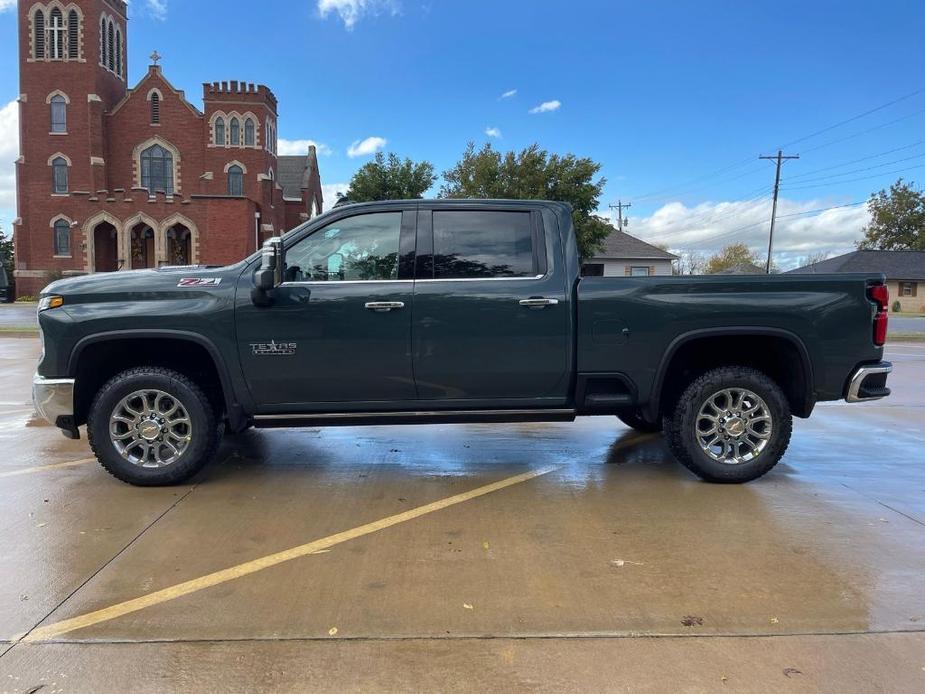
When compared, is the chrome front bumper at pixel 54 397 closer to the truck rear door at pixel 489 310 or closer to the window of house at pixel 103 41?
the truck rear door at pixel 489 310

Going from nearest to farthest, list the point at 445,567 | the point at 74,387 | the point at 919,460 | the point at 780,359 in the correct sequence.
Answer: the point at 445,567
the point at 74,387
the point at 780,359
the point at 919,460

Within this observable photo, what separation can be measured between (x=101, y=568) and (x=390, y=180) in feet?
155

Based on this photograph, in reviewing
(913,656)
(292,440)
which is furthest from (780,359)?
(292,440)

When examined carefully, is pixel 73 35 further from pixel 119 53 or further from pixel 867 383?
pixel 867 383

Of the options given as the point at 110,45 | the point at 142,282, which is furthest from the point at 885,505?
the point at 110,45

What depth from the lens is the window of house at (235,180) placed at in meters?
50.1

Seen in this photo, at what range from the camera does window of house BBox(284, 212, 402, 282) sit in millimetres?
4961

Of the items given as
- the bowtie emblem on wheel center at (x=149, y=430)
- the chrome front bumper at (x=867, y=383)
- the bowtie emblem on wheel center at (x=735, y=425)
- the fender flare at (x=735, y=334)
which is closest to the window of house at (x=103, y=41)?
the bowtie emblem on wheel center at (x=149, y=430)

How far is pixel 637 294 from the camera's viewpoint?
4973mm

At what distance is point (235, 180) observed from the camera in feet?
165

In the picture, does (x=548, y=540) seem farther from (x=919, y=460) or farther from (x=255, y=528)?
(x=919, y=460)

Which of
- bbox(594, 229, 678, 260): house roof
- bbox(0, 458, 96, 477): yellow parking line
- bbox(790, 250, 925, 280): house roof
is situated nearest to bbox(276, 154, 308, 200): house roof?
bbox(594, 229, 678, 260): house roof

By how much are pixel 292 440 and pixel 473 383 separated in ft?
8.50


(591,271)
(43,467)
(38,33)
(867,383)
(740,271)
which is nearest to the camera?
(867,383)
